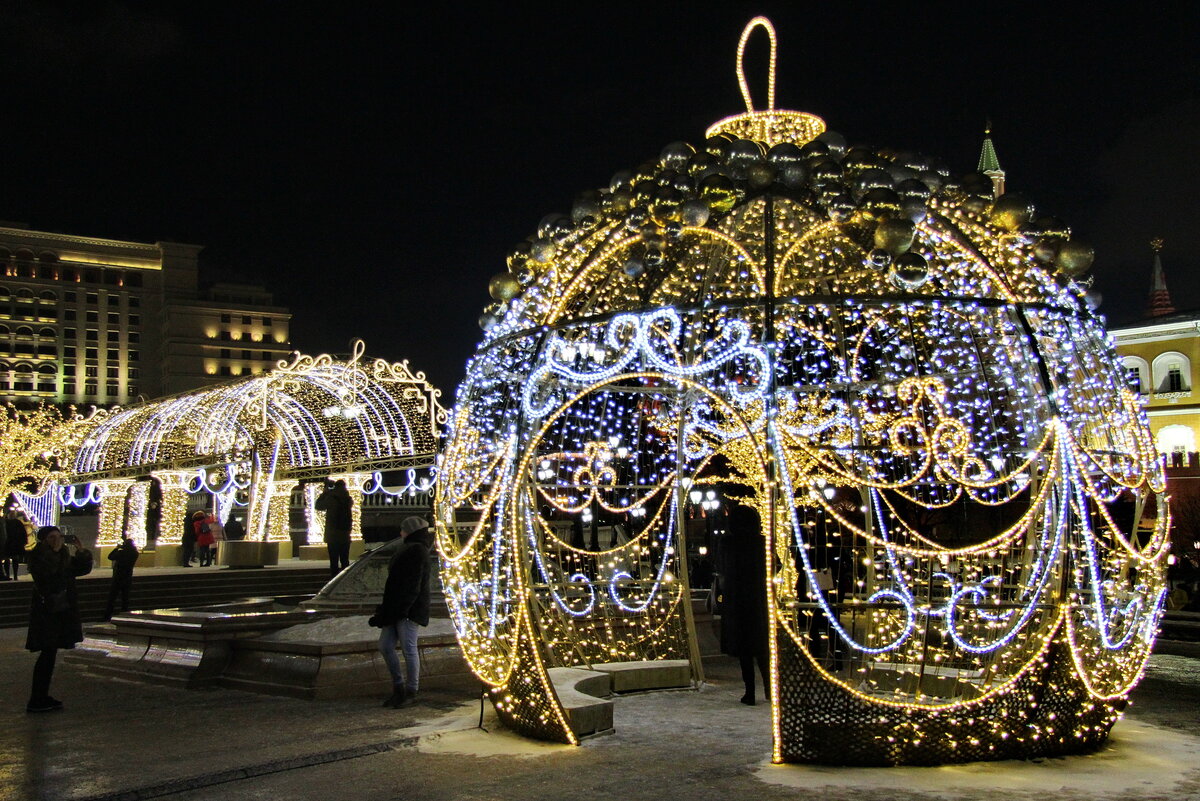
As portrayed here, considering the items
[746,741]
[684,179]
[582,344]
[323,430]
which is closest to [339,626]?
[582,344]

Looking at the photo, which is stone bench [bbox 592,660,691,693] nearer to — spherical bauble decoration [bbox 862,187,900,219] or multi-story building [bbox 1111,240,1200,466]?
spherical bauble decoration [bbox 862,187,900,219]

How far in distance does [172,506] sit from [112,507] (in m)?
2.33

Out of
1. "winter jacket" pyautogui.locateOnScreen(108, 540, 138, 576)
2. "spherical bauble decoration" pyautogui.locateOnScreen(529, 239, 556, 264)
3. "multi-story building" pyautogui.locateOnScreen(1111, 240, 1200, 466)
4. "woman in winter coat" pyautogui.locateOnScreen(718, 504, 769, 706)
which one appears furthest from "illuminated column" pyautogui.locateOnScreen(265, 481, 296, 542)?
"multi-story building" pyautogui.locateOnScreen(1111, 240, 1200, 466)

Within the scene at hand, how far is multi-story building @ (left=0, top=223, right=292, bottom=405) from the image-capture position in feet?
260

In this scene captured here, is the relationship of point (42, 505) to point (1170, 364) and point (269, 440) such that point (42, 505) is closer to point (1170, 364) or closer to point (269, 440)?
point (269, 440)

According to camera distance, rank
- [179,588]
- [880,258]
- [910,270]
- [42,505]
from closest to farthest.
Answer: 1. [910,270]
2. [880,258]
3. [179,588]
4. [42,505]

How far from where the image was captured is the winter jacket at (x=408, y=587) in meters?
7.86

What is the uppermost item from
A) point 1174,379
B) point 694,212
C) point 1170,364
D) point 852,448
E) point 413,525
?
point 1170,364

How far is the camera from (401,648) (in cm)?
802

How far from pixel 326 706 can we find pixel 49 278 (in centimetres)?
8277

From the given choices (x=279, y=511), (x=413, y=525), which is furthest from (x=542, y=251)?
(x=279, y=511)

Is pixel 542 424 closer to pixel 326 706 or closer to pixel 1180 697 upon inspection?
pixel 326 706

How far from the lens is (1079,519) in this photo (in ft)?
20.2

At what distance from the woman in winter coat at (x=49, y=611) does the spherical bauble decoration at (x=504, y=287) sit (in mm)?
3751
